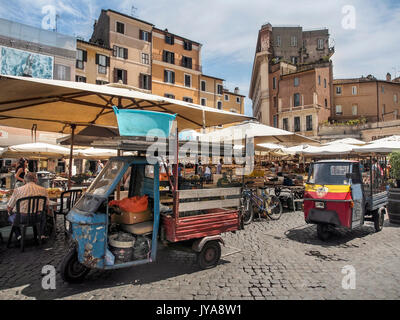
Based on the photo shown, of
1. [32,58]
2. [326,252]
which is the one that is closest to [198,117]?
[326,252]

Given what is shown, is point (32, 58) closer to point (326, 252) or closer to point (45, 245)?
point (45, 245)

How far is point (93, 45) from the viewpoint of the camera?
27.2m

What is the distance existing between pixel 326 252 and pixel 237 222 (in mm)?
2180

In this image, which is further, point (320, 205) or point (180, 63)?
point (180, 63)

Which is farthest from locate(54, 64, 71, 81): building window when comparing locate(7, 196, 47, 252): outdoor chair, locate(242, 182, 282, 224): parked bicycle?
locate(242, 182, 282, 224): parked bicycle

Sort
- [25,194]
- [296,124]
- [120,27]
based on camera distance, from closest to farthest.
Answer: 1. [25,194]
2. [120,27]
3. [296,124]

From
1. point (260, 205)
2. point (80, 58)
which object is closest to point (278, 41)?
point (80, 58)

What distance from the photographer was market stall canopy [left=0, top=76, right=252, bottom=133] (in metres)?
4.29

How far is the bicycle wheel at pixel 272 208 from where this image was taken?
28.7 feet

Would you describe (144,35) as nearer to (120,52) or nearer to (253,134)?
(120,52)

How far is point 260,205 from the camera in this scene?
8648mm

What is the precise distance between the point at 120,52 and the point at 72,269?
97.3 ft

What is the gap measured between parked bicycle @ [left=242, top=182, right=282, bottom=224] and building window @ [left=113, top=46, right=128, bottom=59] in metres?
25.9

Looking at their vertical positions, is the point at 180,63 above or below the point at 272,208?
above
